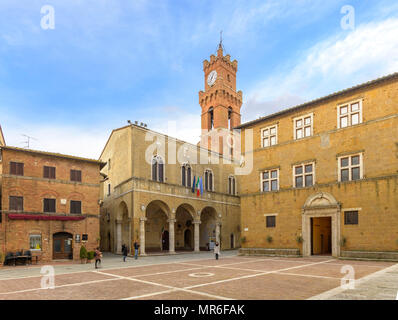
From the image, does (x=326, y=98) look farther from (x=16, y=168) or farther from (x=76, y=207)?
(x=16, y=168)

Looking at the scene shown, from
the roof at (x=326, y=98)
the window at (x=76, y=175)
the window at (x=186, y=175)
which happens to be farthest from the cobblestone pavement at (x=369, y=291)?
the window at (x=186, y=175)

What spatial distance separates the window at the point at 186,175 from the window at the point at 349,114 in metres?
18.3

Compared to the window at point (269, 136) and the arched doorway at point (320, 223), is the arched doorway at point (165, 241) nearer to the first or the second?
the window at point (269, 136)

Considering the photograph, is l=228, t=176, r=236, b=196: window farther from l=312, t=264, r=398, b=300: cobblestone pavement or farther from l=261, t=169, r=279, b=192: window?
l=312, t=264, r=398, b=300: cobblestone pavement

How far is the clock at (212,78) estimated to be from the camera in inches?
2228

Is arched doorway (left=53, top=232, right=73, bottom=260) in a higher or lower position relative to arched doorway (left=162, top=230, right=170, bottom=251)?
higher

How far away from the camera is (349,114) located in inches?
969

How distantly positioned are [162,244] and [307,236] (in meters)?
18.8

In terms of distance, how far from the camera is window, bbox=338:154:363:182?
23.6 meters

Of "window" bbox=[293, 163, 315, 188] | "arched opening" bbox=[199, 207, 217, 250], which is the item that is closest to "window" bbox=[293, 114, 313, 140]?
"window" bbox=[293, 163, 315, 188]

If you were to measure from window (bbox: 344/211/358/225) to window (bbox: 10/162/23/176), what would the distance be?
2523 centimetres

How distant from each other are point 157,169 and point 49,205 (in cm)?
1179

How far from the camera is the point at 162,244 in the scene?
38.7 m
